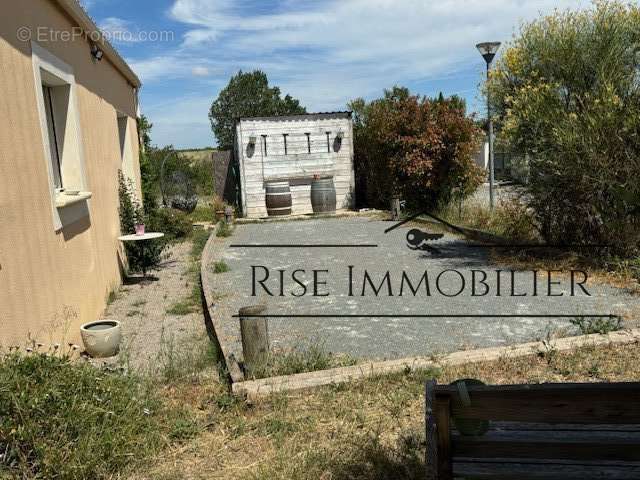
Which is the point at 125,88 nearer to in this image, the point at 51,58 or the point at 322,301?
the point at 51,58

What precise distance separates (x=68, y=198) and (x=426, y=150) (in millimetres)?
10670

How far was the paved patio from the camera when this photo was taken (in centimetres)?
510

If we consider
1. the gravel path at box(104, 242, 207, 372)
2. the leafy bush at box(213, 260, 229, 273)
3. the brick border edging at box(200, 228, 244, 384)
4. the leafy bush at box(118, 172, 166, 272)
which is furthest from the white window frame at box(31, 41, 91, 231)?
the leafy bush at box(213, 260, 229, 273)

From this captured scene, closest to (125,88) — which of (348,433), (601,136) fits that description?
(601,136)

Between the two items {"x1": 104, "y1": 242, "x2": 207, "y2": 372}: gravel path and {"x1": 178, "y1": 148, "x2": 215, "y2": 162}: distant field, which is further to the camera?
{"x1": 178, "y1": 148, "x2": 215, "y2": 162}: distant field

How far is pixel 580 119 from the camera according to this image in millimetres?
7406

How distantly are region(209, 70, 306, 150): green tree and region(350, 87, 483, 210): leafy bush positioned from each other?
23.2 meters

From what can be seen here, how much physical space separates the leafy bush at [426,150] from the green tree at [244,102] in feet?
76.1

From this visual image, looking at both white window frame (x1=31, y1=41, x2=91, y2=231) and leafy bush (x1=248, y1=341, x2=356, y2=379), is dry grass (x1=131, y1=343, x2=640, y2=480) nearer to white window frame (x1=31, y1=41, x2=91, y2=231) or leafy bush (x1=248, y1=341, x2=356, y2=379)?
leafy bush (x1=248, y1=341, x2=356, y2=379)

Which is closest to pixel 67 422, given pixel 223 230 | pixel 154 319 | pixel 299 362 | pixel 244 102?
pixel 299 362

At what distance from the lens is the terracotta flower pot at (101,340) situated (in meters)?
5.08

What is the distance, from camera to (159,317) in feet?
21.1

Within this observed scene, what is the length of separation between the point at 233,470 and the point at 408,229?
10.3 m

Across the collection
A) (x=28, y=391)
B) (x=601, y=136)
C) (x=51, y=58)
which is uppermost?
(x=51, y=58)
